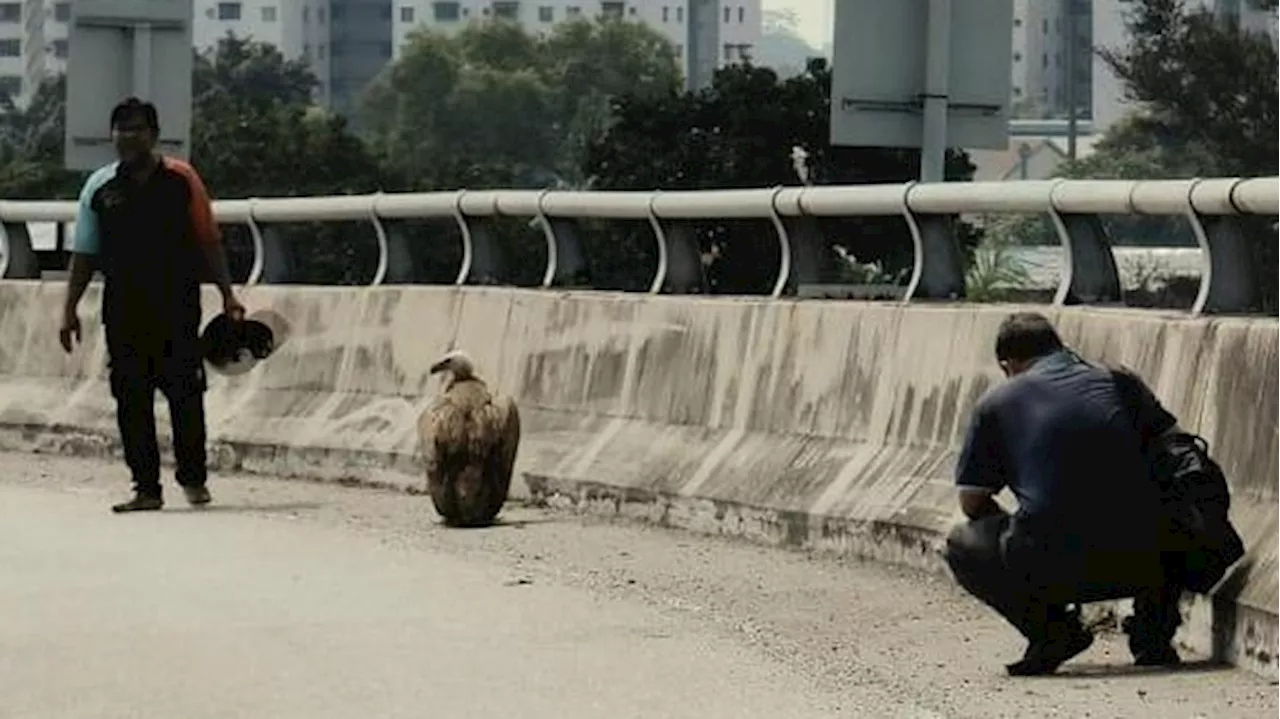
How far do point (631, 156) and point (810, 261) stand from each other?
4045cm

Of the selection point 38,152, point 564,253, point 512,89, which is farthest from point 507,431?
point 512,89

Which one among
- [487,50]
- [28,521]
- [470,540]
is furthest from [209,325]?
[487,50]

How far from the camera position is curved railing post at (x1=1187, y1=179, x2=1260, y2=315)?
11.1 metres

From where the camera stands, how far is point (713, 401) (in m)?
14.5

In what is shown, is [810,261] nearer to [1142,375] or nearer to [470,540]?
[470,540]

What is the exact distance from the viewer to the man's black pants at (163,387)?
15.8m

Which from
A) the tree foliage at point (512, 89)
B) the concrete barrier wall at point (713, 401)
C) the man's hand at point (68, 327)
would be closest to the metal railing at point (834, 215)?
the concrete barrier wall at point (713, 401)

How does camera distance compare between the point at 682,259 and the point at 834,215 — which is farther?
the point at 682,259

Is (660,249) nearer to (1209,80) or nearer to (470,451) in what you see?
(470,451)

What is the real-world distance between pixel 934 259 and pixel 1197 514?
3.70m

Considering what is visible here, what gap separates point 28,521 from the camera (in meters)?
15.0

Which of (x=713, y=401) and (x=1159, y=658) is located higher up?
(x=713, y=401)

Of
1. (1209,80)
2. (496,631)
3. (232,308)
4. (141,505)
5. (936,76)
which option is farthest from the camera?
(1209,80)

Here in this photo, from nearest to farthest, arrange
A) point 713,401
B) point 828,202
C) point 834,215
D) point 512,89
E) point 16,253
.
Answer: point 828,202
point 834,215
point 713,401
point 16,253
point 512,89
